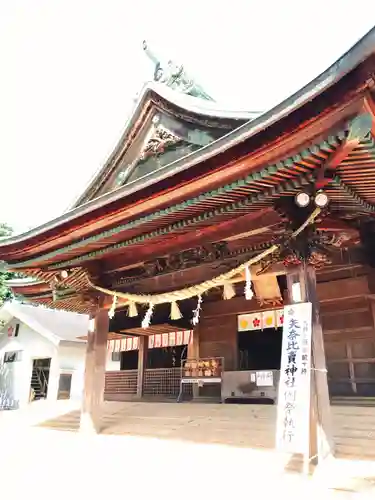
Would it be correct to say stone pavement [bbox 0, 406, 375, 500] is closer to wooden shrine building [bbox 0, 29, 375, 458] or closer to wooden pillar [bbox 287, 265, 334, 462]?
wooden pillar [bbox 287, 265, 334, 462]

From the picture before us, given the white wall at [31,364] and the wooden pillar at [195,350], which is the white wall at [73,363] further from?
the wooden pillar at [195,350]

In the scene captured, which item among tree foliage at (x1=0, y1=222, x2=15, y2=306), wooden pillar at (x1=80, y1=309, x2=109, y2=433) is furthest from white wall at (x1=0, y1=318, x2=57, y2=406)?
wooden pillar at (x1=80, y1=309, x2=109, y2=433)

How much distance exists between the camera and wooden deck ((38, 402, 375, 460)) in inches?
222

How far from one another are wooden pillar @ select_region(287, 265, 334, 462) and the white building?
17856mm

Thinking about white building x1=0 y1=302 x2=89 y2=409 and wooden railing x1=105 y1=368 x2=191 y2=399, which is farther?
white building x1=0 y1=302 x2=89 y2=409

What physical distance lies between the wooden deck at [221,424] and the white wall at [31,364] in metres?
12.6

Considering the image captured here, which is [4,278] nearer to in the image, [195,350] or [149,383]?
[149,383]

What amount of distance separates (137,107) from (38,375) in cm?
2062

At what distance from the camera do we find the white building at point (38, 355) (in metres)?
22.3

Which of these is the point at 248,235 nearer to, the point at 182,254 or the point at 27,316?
the point at 182,254

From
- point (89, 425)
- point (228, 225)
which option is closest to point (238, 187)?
point (228, 225)

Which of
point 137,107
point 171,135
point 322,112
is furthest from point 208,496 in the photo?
point 137,107

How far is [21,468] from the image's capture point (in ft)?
22.2

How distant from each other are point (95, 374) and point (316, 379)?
5286 mm
